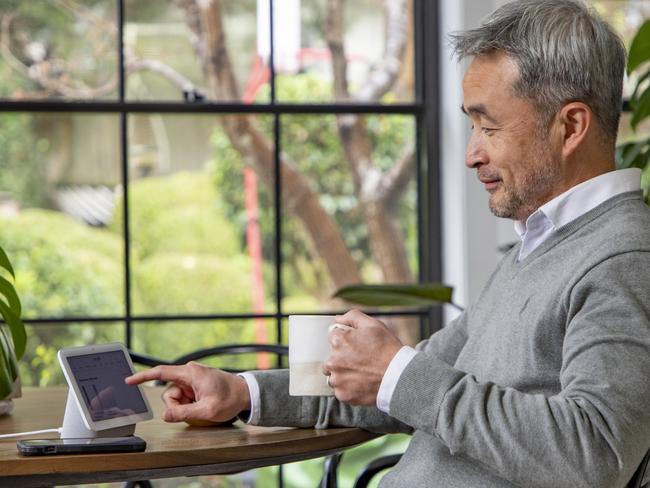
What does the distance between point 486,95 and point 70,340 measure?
2280 mm

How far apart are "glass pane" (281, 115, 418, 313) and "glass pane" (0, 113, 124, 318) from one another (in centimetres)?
61

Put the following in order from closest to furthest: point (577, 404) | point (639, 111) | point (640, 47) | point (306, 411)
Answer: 1. point (577, 404)
2. point (306, 411)
3. point (640, 47)
4. point (639, 111)

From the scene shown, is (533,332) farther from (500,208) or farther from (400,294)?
(400,294)

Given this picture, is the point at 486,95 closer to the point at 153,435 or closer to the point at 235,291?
the point at 153,435

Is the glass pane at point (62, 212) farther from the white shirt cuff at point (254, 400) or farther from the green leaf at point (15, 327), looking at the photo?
the white shirt cuff at point (254, 400)

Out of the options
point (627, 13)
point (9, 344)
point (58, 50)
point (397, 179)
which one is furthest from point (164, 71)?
point (9, 344)

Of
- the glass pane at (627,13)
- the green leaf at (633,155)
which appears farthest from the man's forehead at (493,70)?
the glass pane at (627,13)

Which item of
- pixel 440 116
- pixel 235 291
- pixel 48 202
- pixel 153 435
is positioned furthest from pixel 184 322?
pixel 153 435

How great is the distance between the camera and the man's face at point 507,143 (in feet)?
5.32

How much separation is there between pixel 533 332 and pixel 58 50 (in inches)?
98.0

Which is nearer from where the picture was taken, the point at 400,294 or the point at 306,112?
the point at 400,294

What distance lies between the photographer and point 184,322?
3.61 metres

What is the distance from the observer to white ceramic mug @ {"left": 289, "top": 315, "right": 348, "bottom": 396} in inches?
60.8

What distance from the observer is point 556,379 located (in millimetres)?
1501
